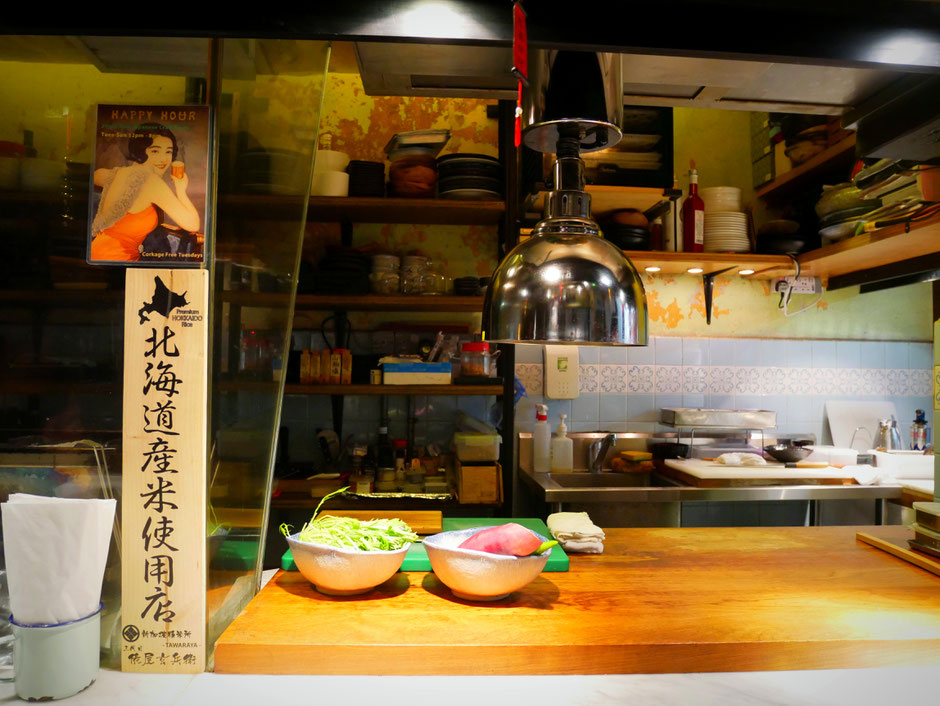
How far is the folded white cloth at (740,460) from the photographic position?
3.21 m

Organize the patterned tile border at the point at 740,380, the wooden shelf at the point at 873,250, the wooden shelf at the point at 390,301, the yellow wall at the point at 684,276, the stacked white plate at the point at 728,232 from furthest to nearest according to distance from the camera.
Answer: the patterned tile border at the point at 740,380
the yellow wall at the point at 684,276
the stacked white plate at the point at 728,232
the wooden shelf at the point at 390,301
the wooden shelf at the point at 873,250

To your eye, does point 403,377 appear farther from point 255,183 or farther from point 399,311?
point 255,183

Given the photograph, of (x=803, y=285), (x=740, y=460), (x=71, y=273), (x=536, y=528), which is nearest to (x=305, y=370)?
(x=536, y=528)

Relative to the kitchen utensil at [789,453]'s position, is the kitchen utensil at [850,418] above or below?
above

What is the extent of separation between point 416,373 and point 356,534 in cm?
160

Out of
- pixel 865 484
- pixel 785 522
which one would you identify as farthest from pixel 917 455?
pixel 785 522

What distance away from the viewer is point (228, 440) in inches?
51.6

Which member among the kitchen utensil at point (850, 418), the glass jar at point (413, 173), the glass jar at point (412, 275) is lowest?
the kitchen utensil at point (850, 418)

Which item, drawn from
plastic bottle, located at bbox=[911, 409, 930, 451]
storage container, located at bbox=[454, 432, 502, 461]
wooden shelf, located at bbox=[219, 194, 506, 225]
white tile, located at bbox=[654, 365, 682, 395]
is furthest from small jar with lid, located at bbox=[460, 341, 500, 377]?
plastic bottle, located at bbox=[911, 409, 930, 451]

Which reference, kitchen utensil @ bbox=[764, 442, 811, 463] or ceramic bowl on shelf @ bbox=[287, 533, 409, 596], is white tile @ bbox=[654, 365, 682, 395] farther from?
ceramic bowl on shelf @ bbox=[287, 533, 409, 596]

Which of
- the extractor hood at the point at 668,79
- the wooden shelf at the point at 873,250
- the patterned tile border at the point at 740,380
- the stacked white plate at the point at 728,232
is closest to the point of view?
the extractor hood at the point at 668,79

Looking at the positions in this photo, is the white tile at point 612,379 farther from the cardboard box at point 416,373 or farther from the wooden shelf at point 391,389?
the cardboard box at point 416,373

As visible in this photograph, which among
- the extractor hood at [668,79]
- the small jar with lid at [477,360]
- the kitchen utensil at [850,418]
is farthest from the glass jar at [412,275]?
the kitchen utensil at [850,418]

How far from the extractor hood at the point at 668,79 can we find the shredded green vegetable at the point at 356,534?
1.01 m
